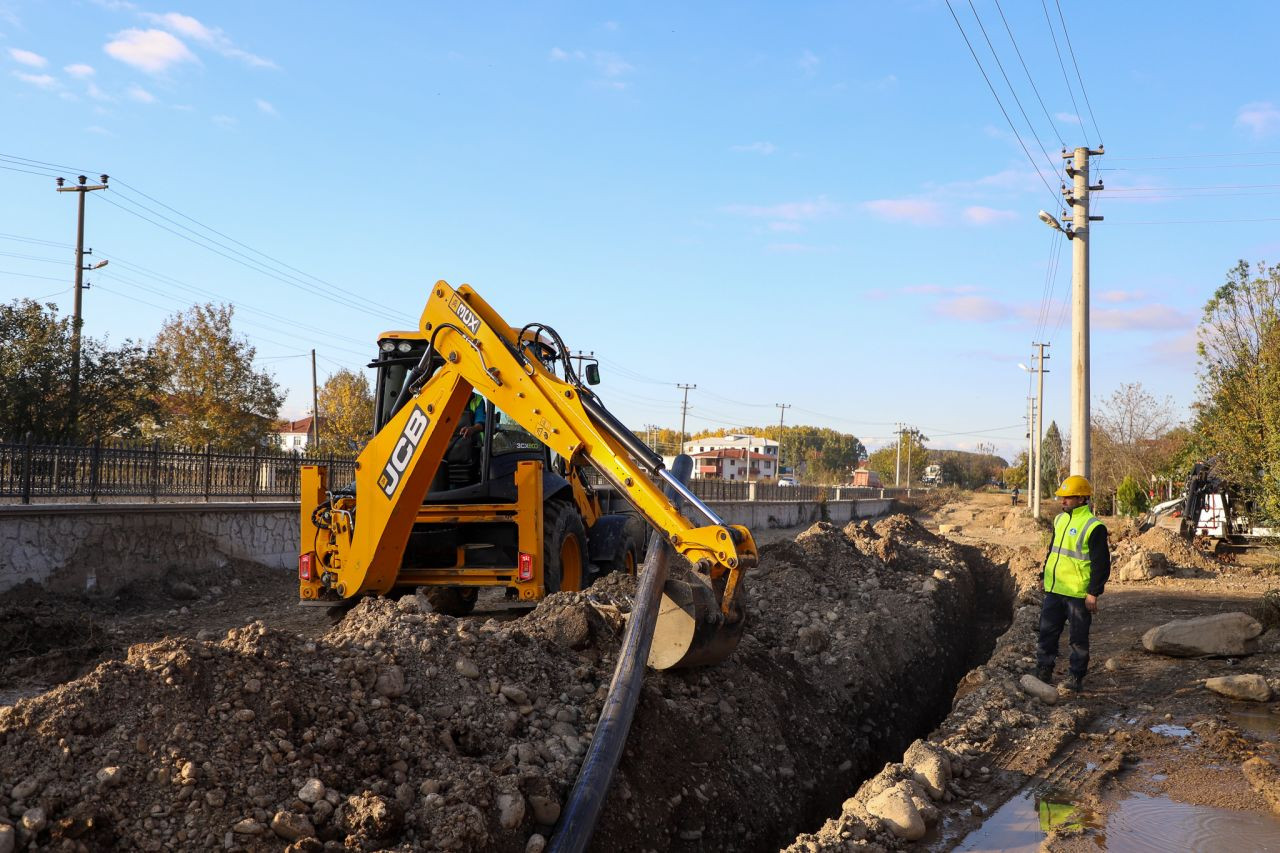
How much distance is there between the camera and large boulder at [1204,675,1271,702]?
7.32m

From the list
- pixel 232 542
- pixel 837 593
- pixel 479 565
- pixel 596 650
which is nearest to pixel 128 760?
pixel 596 650

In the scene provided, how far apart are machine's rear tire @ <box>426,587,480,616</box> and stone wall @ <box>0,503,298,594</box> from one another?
18.1 feet

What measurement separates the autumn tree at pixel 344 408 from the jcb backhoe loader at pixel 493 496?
37.9 metres

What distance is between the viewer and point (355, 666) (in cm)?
546

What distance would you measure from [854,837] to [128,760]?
10.7ft

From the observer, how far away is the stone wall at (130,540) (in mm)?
11867

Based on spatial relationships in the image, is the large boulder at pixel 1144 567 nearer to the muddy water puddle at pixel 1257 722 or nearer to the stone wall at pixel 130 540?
the muddy water puddle at pixel 1257 722

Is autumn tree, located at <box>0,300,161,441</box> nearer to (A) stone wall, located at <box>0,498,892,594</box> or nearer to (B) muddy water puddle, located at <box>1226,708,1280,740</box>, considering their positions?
(A) stone wall, located at <box>0,498,892,594</box>

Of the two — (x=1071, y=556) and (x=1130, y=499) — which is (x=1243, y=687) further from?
(x=1130, y=499)

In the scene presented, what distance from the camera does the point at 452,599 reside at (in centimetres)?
997

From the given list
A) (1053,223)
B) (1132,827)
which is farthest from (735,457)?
(1132,827)

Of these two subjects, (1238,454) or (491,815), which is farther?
(1238,454)

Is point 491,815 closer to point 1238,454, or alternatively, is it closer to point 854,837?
point 854,837

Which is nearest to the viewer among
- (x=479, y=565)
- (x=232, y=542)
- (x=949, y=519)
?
(x=479, y=565)
